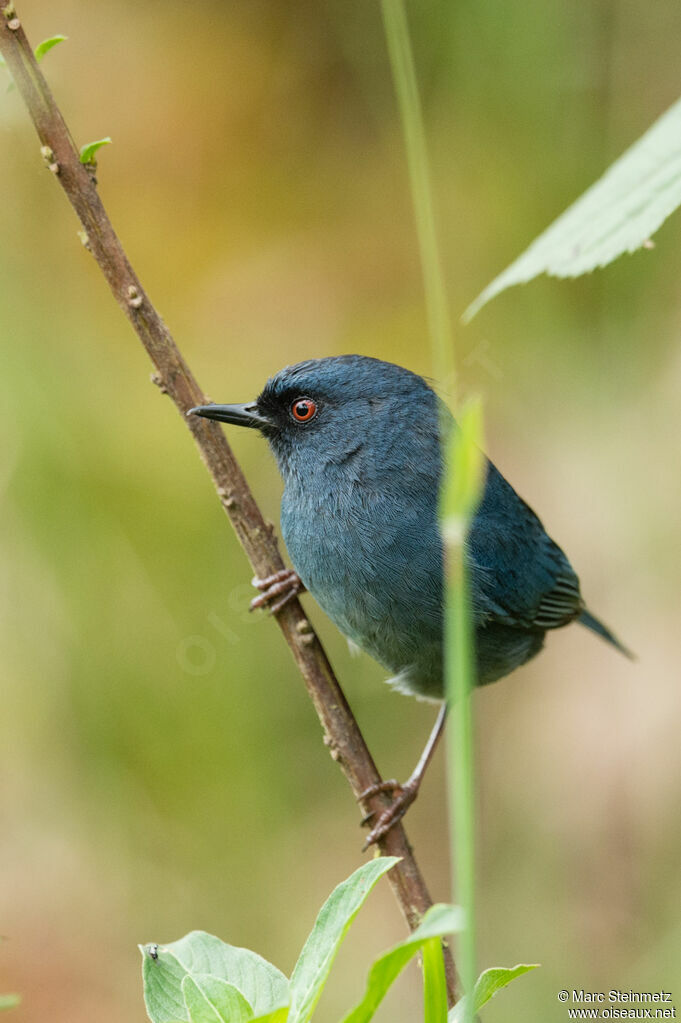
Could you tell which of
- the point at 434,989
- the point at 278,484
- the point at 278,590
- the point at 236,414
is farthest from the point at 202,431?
the point at 278,484

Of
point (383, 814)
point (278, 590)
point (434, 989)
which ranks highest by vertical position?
point (278, 590)

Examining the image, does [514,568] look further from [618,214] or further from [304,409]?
[618,214]

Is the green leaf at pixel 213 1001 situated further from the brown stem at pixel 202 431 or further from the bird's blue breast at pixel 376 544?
the bird's blue breast at pixel 376 544

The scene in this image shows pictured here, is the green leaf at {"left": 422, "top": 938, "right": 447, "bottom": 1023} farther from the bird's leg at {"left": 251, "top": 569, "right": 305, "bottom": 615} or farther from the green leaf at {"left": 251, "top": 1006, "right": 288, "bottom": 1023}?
the bird's leg at {"left": 251, "top": 569, "right": 305, "bottom": 615}

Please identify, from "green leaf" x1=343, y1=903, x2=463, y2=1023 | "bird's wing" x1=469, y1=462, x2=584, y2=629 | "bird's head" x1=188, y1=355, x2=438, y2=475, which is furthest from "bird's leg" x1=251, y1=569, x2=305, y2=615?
"green leaf" x1=343, y1=903, x2=463, y2=1023

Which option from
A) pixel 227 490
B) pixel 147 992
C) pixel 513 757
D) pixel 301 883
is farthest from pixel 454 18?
pixel 147 992

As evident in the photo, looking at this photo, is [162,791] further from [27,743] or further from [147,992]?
[147,992]
